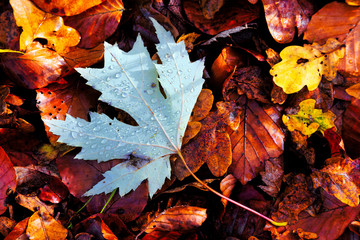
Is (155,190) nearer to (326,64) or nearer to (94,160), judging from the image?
(94,160)

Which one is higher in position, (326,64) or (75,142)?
(326,64)

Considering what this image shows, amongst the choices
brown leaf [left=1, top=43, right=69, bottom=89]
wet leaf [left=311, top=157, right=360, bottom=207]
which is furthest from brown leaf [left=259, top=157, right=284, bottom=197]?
brown leaf [left=1, top=43, right=69, bottom=89]

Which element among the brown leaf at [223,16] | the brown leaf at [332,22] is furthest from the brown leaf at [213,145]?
the brown leaf at [332,22]

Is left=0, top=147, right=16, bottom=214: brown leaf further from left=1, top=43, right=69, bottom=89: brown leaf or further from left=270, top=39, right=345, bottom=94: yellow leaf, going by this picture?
left=270, top=39, right=345, bottom=94: yellow leaf

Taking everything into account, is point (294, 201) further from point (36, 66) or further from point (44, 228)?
point (36, 66)

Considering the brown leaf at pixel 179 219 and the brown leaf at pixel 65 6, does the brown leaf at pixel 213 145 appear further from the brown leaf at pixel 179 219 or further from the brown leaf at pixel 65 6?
the brown leaf at pixel 65 6

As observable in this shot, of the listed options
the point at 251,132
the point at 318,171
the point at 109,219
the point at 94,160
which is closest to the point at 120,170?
the point at 94,160

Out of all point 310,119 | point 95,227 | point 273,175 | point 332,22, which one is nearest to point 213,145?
point 273,175
